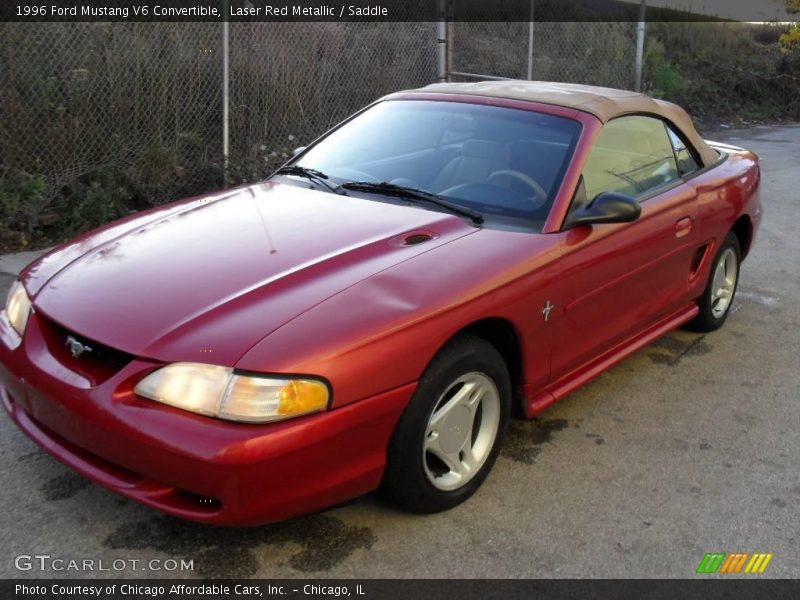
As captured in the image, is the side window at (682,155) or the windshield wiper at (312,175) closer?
the windshield wiper at (312,175)

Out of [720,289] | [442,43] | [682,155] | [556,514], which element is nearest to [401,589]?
[556,514]

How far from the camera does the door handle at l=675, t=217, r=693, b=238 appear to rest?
4.35 m

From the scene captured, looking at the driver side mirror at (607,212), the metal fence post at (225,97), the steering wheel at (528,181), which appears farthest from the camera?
the metal fence post at (225,97)

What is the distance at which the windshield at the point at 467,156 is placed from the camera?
3.75m

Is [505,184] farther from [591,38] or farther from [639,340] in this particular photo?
[591,38]

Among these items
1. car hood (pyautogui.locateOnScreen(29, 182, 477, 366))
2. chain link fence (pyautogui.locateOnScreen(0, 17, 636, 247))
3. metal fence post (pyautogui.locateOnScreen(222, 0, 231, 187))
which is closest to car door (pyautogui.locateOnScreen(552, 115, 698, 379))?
car hood (pyautogui.locateOnScreen(29, 182, 477, 366))

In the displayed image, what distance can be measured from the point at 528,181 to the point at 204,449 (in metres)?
2.01

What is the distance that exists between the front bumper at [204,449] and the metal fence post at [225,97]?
4839 mm

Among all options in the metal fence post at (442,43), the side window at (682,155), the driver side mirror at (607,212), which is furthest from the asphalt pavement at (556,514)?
the metal fence post at (442,43)

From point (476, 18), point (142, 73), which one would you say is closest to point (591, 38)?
point (476, 18)

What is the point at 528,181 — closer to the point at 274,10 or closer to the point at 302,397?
the point at 302,397

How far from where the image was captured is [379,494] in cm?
314

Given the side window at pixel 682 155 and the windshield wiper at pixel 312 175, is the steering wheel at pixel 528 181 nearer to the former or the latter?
the windshield wiper at pixel 312 175

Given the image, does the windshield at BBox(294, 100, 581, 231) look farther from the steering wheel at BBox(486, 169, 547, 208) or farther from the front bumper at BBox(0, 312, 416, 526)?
the front bumper at BBox(0, 312, 416, 526)
